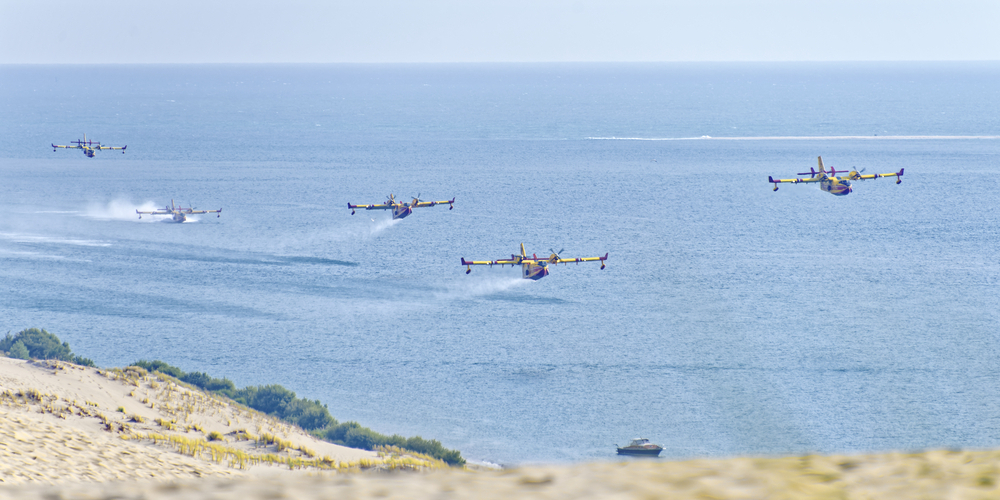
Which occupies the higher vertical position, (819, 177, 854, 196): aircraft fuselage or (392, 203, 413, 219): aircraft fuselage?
(819, 177, 854, 196): aircraft fuselage

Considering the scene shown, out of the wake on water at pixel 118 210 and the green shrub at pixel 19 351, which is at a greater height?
the wake on water at pixel 118 210

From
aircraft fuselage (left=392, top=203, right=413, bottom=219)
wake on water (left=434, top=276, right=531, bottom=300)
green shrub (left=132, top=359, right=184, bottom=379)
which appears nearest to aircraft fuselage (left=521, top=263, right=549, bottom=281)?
wake on water (left=434, top=276, right=531, bottom=300)

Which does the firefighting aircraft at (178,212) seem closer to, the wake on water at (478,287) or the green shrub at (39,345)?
the wake on water at (478,287)

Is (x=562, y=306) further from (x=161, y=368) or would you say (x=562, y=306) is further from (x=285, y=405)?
(x=161, y=368)

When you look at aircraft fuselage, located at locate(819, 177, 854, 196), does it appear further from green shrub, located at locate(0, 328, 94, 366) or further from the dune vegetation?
green shrub, located at locate(0, 328, 94, 366)

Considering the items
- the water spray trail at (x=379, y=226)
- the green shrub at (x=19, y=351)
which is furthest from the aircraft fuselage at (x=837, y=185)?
the green shrub at (x=19, y=351)

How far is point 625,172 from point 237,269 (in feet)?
330

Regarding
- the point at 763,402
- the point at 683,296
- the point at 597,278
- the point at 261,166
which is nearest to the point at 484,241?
the point at 597,278

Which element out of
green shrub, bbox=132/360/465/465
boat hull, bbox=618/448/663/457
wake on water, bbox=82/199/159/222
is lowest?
boat hull, bbox=618/448/663/457

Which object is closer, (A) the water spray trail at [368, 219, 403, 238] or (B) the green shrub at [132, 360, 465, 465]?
(B) the green shrub at [132, 360, 465, 465]

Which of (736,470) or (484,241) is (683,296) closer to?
(484,241)

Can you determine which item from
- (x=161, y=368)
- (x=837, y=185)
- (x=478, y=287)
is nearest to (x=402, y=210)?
(x=478, y=287)

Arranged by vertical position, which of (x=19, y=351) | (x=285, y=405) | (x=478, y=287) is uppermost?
(x=478, y=287)

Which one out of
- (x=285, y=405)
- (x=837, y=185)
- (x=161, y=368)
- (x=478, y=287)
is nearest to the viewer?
(x=285, y=405)
